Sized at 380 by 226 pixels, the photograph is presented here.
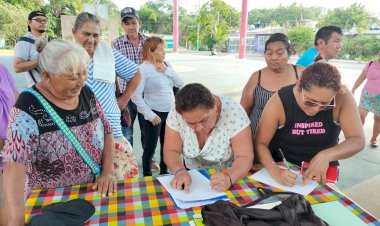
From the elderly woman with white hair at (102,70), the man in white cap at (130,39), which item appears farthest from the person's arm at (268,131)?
the man in white cap at (130,39)

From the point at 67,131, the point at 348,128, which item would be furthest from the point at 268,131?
the point at 67,131

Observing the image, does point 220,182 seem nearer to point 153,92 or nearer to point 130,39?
point 153,92

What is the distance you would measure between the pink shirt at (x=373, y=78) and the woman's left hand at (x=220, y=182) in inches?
132

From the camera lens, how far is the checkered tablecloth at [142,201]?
1090 millimetres

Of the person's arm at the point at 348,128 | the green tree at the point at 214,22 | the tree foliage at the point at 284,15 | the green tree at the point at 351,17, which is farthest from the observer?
the tree foliage at the point at 284,15

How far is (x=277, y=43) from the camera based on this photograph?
90.3 inches

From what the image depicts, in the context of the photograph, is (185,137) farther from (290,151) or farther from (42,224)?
(42,224)

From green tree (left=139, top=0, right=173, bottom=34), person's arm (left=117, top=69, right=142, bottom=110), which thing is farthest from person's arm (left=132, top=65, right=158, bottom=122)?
green tree (left=139, top=0, right=173, bottom=34)

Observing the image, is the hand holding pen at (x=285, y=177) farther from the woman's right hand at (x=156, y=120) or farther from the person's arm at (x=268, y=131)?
the woman's right hand at (x=156, y=120)

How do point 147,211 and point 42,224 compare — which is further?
point 147,211

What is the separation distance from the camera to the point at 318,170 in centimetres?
141

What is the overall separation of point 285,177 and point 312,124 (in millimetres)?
384

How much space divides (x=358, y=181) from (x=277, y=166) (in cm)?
190

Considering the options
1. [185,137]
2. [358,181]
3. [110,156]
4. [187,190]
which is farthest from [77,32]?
[358,181]
